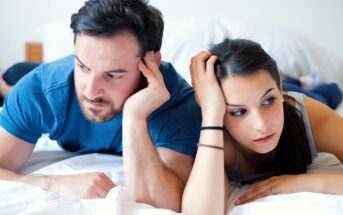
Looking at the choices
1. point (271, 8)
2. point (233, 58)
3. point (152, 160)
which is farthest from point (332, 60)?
point (152, 160)

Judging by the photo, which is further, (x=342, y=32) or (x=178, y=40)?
(x=342, y=32)

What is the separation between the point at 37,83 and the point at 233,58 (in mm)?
548

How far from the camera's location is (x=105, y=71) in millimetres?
878

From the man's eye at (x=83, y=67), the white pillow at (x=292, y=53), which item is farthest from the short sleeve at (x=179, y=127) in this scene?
the white pillow at (x=292, y=53)

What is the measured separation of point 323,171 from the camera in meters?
0.99

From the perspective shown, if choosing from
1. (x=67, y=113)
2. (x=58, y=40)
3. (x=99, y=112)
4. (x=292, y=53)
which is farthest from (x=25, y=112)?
(x=292, y=53)

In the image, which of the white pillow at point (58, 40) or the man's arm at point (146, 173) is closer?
the man's arm at point (146, 173)

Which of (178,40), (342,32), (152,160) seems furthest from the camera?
(342,32)

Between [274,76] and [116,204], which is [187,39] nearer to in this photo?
[274,76]

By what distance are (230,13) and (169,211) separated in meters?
1.53

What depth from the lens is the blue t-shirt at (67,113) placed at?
972 millimetres

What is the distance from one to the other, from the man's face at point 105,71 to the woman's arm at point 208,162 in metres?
0.18

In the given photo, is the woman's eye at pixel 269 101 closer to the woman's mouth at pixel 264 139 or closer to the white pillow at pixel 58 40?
the woman's mouth at pixel 264 139

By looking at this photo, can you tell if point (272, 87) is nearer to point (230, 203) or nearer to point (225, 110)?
point (225, 110)
